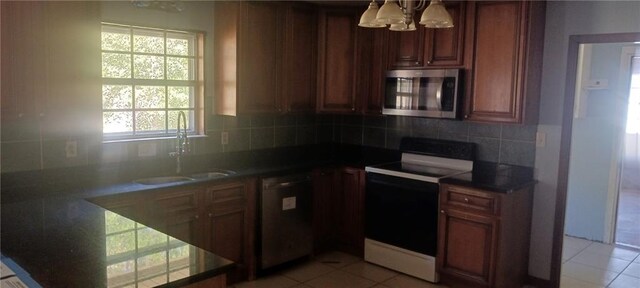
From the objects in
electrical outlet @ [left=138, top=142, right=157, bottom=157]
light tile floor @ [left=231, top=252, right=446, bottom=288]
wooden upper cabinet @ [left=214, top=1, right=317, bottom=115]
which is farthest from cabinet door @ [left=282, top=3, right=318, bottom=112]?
light tile floor @ [left=231, top=252, right=446, bottom=288]

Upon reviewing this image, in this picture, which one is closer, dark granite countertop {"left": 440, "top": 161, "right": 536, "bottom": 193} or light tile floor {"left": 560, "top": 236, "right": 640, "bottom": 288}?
dark granite countertop {"left": 440, "top": 161, "right": 536, "bottom": 193}

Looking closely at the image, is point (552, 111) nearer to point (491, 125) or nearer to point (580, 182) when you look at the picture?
point (491, 125)

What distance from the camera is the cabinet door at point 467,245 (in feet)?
11.4

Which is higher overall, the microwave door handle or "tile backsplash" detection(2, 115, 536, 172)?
the microwave door handle

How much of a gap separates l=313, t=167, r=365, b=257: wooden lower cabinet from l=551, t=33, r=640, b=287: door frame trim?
58.6 inches

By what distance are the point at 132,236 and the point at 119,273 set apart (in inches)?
16.9

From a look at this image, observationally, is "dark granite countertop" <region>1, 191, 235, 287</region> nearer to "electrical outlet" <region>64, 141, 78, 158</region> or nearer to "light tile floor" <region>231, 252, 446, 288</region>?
"electrical outlet" <region>64, 141, 78, 158</region>

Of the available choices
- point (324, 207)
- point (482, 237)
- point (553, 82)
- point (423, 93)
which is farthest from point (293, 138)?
point (553, 82)

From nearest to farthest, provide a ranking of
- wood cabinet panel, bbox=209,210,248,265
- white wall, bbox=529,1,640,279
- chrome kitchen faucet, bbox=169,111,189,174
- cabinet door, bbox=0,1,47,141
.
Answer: cabinet door, bbox=0,1,47,141 < white wall, bbox=529,1,640,279 < wood cabinet panel, bbox=209,210,248,265 < chrome kitchen faucet, bbox=169,111,189,174

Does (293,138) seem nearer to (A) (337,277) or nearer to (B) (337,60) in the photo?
(B) (337,60)

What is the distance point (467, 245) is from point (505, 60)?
135cm

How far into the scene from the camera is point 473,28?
3.70 meters

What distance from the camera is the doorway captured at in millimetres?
4676

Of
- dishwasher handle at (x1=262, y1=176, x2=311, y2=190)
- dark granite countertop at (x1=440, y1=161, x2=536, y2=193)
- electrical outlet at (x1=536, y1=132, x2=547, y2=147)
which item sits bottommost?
dishwasher handle at (x1=262, y1=176, x2=311, y2=190)
